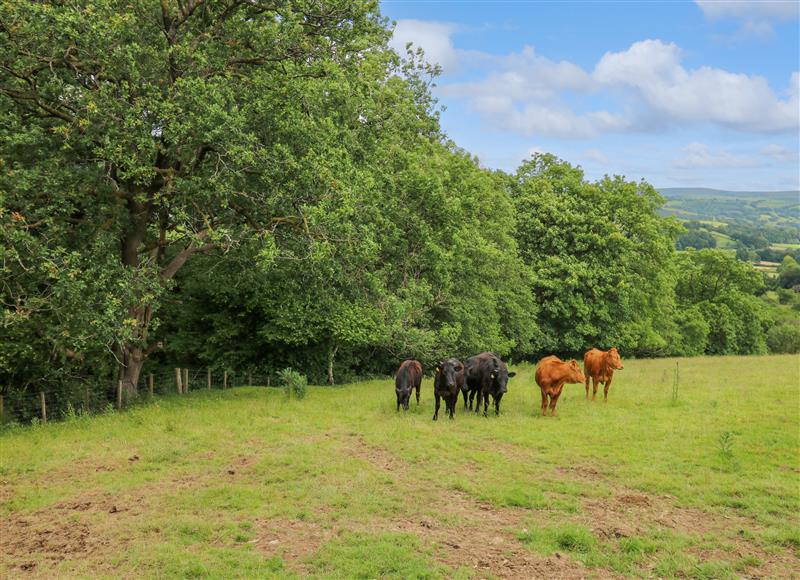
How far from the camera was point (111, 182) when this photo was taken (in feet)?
54.2

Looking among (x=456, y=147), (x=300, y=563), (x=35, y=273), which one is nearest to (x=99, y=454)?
(x=35, y=273)

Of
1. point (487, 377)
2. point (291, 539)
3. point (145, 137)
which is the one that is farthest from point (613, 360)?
point (145, 137)

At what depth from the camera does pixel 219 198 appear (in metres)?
17.5

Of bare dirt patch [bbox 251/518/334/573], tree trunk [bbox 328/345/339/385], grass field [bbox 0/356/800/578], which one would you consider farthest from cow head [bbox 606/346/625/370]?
tree trunk [bbox 328/345/339/385]

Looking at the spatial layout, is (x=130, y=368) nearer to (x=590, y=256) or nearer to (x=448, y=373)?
(x=448, y=373)

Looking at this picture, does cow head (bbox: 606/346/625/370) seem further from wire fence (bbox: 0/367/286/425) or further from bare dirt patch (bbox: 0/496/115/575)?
wire fence (bbox: 0/367/286/425)

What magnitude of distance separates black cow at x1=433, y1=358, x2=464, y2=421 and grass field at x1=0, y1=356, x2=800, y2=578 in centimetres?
116

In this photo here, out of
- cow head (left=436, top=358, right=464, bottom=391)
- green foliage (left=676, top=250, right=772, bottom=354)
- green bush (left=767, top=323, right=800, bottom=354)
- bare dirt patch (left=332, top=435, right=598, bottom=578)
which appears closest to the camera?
bare dirt patch (left=332, top=435, right=598, bottom=578)

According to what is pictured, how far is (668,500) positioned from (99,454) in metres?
12.7

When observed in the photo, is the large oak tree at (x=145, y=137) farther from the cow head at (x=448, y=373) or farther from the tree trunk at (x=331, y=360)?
the tree trunk at (x=331, y=360)

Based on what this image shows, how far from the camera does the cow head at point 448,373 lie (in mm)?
16547

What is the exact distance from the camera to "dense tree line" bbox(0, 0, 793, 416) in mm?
15039

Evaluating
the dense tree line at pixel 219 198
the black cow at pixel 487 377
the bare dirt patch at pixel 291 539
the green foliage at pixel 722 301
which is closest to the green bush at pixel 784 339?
the green foliage at pixel 722 301

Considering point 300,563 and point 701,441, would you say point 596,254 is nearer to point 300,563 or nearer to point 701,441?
point 701,441
